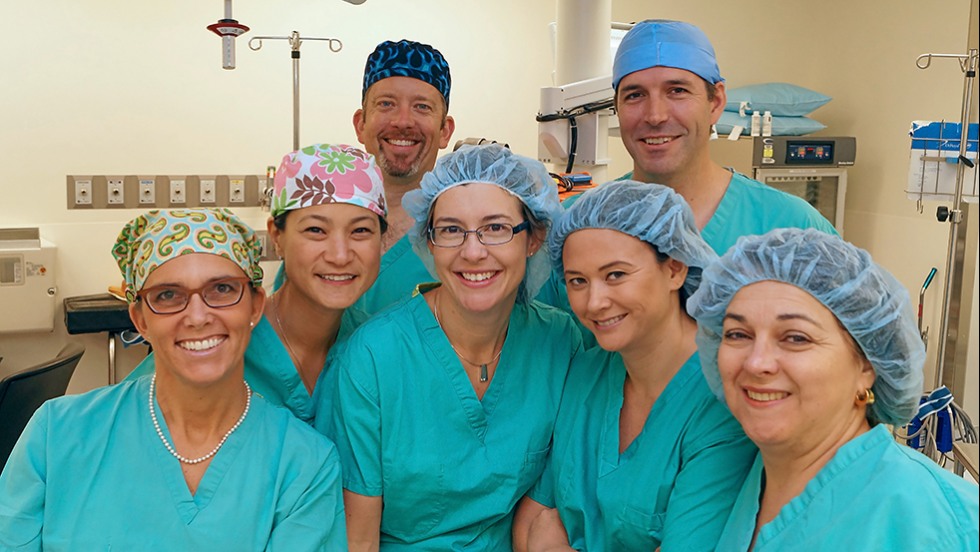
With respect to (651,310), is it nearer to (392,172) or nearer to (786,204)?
(786,204)

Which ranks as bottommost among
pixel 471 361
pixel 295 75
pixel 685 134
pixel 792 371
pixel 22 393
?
pixel 22 393

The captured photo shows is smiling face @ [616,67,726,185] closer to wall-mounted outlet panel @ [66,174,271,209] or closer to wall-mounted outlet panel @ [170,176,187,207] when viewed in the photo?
wall-mounted outlet panel @ [66,174,271,209]

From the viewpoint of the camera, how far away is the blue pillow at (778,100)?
419cm

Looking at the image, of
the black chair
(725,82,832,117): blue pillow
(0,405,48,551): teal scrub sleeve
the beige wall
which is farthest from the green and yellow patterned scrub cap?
the beige wall

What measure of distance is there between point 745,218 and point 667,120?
0.92 ft

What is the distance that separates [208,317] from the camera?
139 cm

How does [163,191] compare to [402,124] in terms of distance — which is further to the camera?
[163,191]

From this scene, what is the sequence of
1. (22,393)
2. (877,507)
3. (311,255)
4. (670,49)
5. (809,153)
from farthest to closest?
(809,153) < (22,393) < (670,49) < (311,255) < (877,507)

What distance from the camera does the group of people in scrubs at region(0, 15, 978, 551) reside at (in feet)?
3.72

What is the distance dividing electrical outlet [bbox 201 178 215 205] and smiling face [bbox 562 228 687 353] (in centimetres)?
275

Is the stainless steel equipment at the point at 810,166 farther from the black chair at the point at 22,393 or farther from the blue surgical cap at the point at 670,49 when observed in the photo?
the black chair at the point at 22,393

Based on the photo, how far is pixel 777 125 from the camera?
4.17 meters

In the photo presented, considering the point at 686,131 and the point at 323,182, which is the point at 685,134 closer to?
the point at 686,131

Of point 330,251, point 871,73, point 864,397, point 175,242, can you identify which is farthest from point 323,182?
point 871,73
